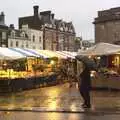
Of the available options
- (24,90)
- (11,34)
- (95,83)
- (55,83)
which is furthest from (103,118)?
(11,34)

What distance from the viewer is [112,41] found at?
68.7 metres

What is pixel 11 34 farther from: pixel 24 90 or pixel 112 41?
pixel 24 90

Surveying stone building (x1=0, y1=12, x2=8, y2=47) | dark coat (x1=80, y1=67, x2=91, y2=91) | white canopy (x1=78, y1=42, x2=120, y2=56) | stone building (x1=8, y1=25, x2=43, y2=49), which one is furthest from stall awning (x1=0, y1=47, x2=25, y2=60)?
stone building (x1=8, y1=25, x2=43, y2=49)

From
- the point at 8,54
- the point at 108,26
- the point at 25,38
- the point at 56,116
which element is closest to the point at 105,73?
the point at 8,54

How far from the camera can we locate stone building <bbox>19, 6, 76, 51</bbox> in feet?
329

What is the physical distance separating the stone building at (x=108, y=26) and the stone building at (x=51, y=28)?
3112cm

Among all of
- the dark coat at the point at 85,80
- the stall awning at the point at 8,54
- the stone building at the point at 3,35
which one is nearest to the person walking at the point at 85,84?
the dark coat at the point at 85,80

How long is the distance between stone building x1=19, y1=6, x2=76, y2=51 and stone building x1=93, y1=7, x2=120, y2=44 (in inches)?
1225

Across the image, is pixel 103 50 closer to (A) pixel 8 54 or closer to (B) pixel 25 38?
(A) pixel 8 54

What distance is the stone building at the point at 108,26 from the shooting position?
223 ft

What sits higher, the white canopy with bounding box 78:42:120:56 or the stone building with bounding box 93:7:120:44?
the stone building with bounding box 93:7:120:44

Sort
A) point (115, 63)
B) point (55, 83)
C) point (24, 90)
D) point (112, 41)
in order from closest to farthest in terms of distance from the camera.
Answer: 1. point (24, 90)
2. point (55, 83)
3. point (115, 63)
4. point (112, 41)

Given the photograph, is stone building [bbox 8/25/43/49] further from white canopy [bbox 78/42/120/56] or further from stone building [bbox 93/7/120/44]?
white canopy [bbox 78/42/120/56]

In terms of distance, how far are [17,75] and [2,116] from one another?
51.3 ft
